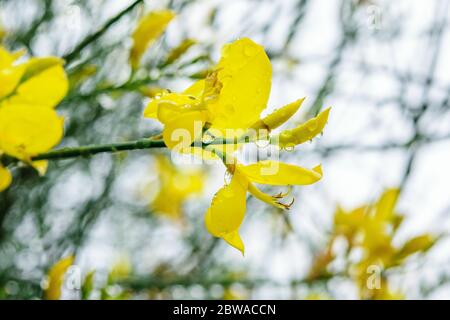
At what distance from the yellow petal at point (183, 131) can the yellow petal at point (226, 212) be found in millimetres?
108

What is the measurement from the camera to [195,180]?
4.01 metres

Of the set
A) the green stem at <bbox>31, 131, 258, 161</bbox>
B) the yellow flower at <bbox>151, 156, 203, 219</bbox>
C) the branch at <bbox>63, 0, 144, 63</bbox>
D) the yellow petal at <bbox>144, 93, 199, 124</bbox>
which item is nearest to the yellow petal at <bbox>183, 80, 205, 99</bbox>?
the yellow petal at <bbox>144, 93, 199, 124</bbox>

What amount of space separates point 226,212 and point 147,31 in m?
0.84

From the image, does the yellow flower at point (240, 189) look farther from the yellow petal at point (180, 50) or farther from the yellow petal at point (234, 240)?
the yellow petal at point (180, 50)

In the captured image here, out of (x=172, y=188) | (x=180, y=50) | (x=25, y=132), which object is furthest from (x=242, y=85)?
(x=172, y=188)

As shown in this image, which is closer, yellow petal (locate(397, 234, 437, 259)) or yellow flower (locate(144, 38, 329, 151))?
yellow flower (locate(144, 38, 329, 151))

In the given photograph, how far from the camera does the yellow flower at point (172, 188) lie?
3.64 meters

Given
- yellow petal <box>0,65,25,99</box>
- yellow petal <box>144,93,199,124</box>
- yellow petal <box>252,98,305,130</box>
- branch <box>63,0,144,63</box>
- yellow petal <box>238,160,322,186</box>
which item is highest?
branch <box>63,0,144,63</box>

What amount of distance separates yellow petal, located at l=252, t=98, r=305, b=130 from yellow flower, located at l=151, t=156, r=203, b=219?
2.63 m

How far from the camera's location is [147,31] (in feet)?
→ 5.50

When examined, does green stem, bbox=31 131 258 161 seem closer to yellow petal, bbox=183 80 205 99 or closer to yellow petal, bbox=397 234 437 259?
yellow petal, bbox=183 80 205 99

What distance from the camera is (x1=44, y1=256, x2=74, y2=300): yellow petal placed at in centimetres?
139

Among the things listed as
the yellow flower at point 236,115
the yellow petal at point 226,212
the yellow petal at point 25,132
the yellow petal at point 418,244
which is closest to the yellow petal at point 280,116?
the yellow flower at point 236,115
